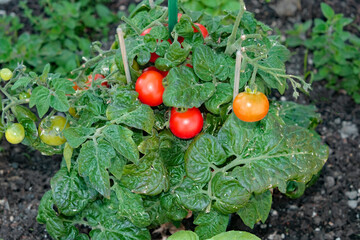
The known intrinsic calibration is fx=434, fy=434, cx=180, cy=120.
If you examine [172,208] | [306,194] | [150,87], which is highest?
[150,87]

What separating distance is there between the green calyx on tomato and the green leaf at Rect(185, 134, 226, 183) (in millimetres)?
219

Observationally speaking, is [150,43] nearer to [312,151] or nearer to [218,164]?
[218,164]

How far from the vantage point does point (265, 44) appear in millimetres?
2123

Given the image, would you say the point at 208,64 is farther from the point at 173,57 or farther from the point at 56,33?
the point at 56,33

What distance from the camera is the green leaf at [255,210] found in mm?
2105

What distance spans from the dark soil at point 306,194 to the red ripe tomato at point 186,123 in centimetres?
73

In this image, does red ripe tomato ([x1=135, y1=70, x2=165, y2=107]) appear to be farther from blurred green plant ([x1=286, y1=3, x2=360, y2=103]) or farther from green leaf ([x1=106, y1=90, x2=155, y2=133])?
blurred green plant ([x1=286, y1=3, x2=360, y2=103])

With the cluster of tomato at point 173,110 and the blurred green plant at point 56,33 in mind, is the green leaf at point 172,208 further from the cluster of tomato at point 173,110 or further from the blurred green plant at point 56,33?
the blurred green plant at point 56,33

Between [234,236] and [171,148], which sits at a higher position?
[171,148]

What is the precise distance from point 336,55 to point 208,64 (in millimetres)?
1434

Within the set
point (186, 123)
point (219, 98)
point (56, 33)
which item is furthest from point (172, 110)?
point (56, 33)

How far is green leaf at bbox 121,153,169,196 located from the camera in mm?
1955

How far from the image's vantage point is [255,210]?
7.02ft

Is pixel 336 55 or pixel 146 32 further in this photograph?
pixel 336 55
